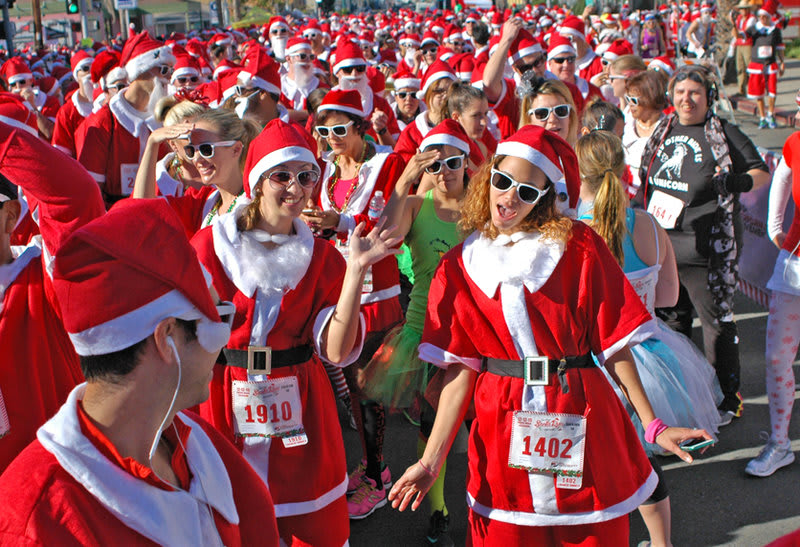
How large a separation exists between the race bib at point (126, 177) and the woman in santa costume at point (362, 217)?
1.92 m

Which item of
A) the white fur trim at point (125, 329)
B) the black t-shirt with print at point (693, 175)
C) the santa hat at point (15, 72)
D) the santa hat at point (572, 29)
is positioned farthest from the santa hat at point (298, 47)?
the white fur trim at point (125, 329)

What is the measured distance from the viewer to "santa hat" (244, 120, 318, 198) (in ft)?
11.1

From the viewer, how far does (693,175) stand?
16.9 ft

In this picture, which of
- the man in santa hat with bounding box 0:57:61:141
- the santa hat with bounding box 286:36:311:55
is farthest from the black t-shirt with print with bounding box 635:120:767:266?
the man in santa hat with bounding box 0:57:61:141

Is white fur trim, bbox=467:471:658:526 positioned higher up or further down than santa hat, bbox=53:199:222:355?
further down

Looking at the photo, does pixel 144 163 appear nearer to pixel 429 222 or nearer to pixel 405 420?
pixel 429 222

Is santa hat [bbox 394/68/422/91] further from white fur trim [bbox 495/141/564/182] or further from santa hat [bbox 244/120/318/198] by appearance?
white fur trim [bbox 495/141/564/182]

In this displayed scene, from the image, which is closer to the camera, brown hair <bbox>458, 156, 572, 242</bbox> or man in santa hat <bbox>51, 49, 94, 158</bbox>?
brown hair <bbox>458, 156, 572, 242</bbox>

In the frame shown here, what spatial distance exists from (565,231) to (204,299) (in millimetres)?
1517

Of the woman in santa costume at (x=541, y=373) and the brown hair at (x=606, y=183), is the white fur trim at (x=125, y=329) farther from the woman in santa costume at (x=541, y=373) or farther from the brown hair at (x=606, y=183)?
the brown hair at (x=606, y=183)

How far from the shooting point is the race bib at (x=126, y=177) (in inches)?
252

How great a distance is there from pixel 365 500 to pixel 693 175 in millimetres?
2741

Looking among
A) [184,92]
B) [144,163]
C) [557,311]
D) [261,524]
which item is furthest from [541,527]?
[184,92]

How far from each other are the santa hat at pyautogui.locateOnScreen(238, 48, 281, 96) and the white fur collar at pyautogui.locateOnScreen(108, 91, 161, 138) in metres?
1.19
